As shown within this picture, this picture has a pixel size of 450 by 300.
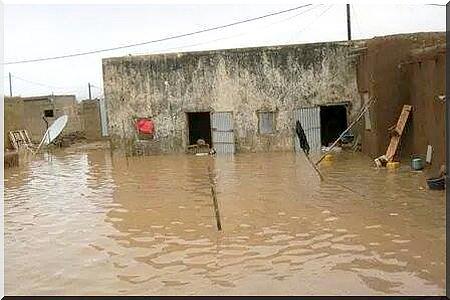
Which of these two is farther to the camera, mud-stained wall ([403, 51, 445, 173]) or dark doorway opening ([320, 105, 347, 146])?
dark doorway opening ([320, 105, 347, 146])

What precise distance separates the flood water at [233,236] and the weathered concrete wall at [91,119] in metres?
15.3

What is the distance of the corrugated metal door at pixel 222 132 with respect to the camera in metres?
18.8

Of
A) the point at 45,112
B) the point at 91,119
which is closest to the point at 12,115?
the point at 45,112

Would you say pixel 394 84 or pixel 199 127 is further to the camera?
pixel 199 127

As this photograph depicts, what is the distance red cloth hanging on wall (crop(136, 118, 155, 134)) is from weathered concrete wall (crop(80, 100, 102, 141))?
9006 millimetres

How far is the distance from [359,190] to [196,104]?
9965mm

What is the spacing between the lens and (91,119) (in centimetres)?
2838

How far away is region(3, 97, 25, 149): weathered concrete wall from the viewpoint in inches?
943

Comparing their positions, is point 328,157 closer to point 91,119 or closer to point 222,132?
point 222,132

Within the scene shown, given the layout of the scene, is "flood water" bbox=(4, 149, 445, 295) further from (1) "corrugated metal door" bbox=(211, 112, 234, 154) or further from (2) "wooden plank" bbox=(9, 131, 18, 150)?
(2) "wooden plank" bbox=(9, 131, 18, 150)

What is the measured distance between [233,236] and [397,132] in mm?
7890

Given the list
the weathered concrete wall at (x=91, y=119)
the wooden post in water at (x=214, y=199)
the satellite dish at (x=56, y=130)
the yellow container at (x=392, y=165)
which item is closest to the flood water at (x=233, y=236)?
the wooden post in water at (x=214, y=199)

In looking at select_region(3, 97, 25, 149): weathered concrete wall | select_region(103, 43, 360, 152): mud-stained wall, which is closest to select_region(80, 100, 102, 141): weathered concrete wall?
select_region(3, 97, 25, 149): weathered concrete wall

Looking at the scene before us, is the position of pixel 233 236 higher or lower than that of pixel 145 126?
lower
